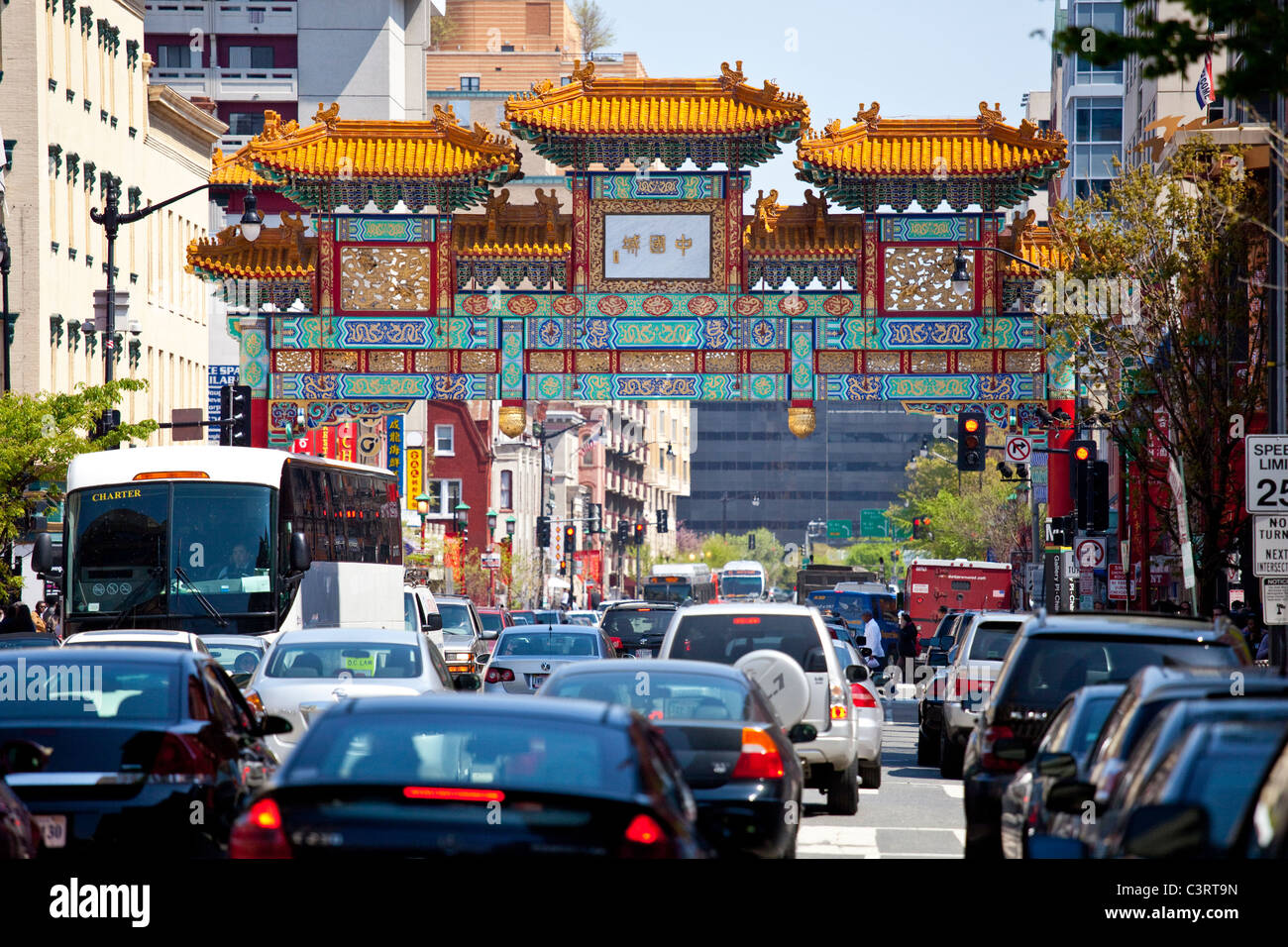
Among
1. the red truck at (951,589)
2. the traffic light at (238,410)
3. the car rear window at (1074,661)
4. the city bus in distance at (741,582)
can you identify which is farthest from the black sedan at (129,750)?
the city bus in distance at (741,582)

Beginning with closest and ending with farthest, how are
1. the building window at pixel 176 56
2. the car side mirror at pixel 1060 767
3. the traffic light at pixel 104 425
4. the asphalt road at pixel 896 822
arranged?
the car side mirror at pixel 1060 767, the asphalt road at pixel 896 822, the traffic light at pixel 104 425, the building window at pixel 176 56

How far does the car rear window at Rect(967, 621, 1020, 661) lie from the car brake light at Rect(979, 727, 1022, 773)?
8066 millimetres

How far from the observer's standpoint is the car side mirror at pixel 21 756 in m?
10.5

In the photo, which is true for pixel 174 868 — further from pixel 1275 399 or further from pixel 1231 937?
pixel 1275 399

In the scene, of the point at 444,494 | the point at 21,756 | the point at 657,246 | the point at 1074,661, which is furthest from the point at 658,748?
the point at 444,494

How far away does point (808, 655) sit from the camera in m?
18.9

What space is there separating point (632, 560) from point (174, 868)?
13710 centimetres

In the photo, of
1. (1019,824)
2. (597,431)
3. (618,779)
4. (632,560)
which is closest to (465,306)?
(1019,824)

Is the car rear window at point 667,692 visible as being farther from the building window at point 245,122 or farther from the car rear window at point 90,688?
the building window at point 245,122

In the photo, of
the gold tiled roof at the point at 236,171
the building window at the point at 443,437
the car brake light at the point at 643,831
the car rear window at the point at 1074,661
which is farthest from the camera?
the building window at the point at 443,437

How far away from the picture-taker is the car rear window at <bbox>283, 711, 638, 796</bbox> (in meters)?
8.05

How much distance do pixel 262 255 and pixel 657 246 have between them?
872cm

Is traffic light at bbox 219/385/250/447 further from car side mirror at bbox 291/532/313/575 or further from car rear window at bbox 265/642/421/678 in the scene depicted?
car rear window at bbox 265/642/421/678

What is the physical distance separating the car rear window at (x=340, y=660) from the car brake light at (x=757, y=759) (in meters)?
6.17
